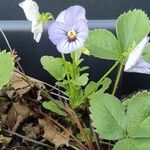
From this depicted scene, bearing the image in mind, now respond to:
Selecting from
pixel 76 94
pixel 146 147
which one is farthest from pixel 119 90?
pixel 146 147

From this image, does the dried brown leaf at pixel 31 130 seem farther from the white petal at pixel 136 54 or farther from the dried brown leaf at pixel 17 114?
the white petal at pixel 136 54

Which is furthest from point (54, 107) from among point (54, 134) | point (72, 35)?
point (72, 35)

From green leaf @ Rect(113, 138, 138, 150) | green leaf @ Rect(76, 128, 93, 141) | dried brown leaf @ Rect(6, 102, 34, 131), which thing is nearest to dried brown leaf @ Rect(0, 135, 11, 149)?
dried brown leaf @ Rect(6, 102, 34, 131)

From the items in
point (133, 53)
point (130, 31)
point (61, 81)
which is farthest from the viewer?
point (61, 81)

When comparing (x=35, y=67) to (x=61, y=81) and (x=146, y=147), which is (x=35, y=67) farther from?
→ (x=146, y=147)

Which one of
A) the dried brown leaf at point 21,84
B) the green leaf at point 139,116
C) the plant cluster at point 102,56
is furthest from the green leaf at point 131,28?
the dried brown leaf at point 21,84

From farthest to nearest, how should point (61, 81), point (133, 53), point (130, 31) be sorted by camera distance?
point (61, 81) < point (130, 31) < point (133, 53)

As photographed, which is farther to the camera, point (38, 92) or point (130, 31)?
point (38, 92)

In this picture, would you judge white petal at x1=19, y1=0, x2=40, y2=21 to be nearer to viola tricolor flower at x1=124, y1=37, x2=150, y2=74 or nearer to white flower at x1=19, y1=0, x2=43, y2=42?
white flower at x1=19, y1=0, x2=43, y2=42
